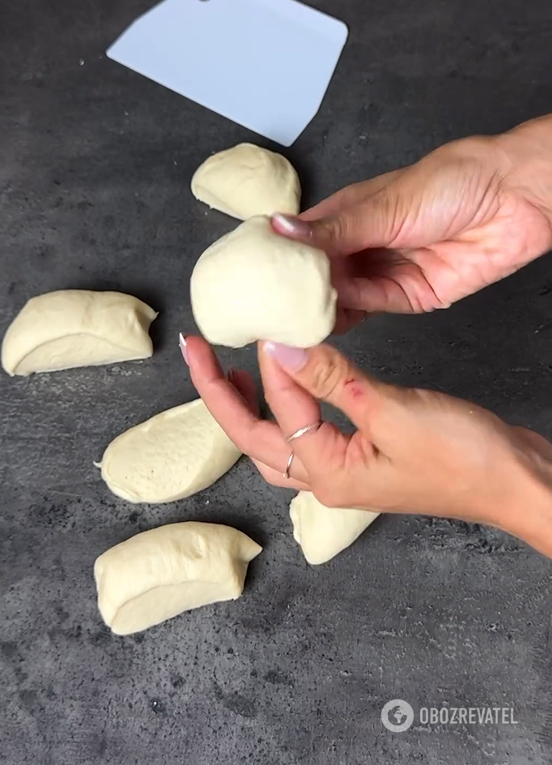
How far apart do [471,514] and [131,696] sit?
54cm

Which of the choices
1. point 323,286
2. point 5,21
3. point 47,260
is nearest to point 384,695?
point 323,286

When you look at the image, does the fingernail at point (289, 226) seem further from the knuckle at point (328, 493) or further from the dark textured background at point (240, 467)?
the dark textured background at point (240, 467)

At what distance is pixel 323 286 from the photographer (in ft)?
2.20

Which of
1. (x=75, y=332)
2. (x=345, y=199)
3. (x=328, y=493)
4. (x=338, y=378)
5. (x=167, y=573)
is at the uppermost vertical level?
(x=345, y=199)

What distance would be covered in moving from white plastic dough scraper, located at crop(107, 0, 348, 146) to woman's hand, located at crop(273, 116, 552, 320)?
47cm

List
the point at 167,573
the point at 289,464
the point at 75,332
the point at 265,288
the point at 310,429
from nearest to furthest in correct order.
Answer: the point at 265,288 < the point at 310,429 < the point at 289,464 < the point at 167,573 < the point at 75,332

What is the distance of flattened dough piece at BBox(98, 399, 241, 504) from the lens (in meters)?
1.07

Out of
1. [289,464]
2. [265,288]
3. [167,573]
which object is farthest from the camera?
[167,573]

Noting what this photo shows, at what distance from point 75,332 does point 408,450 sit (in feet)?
1.92

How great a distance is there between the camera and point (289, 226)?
0.67 metres

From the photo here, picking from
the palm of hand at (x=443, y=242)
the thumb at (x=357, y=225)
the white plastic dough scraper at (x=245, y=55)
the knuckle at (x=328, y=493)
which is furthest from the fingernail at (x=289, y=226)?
the white plastic dough scraper at (x=245, y=55)

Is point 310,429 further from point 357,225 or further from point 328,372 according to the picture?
point 357,225

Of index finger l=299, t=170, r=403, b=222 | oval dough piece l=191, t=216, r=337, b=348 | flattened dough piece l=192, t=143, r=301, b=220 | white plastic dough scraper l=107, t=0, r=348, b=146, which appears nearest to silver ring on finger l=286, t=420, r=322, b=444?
oval dough piece l=191, t=216, r=337, b=348

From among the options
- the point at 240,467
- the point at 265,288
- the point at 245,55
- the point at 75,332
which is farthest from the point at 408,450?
the point at 245,55
